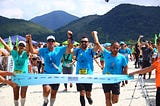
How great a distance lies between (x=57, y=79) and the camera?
8414mm

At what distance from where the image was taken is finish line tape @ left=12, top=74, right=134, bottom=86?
8223 millimetres

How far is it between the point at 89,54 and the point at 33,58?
9.89 meters

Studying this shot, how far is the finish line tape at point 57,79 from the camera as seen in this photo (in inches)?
324

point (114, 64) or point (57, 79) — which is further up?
point (114, 64)

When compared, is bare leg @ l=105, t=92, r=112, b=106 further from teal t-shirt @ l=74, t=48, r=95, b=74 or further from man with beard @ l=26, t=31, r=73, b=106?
teal t-shirt @ l=74, t=48, r=95, b=74

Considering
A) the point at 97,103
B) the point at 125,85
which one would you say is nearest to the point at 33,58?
the point at 125,85

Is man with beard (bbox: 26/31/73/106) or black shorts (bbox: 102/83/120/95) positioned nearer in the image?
black shorts (bbox: 102/83/120/95)

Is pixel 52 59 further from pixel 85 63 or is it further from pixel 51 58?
pixel 85 63

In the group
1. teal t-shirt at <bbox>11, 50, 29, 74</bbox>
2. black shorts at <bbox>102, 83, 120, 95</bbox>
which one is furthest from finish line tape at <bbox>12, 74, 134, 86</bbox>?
teal t-shirt at <bbox>11, 50, 29, 74</bbox>

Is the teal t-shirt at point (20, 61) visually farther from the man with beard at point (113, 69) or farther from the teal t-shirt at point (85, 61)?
the man with beard at point (113, 69)

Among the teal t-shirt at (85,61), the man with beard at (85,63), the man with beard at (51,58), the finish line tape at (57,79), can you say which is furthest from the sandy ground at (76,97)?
the man with beard at (51,58)

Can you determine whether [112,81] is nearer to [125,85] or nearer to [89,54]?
[89,54]

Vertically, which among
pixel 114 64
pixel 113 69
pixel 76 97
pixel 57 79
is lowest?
pixel 76 97

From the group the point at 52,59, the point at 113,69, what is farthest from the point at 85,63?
the point at 113,69
